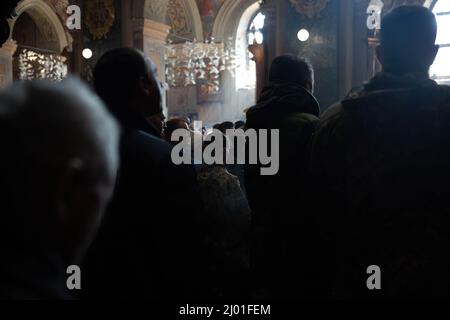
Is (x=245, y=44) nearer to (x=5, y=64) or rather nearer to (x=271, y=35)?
(x=5, y=64)

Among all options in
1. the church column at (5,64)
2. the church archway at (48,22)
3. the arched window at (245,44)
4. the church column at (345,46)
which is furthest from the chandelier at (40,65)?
the church column at (345,46)

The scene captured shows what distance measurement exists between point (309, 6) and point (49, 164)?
31.2 feet

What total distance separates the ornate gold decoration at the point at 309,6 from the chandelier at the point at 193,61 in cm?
904

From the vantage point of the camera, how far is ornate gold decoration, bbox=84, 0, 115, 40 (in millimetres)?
12422

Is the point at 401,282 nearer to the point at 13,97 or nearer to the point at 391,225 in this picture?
the point at 391,225

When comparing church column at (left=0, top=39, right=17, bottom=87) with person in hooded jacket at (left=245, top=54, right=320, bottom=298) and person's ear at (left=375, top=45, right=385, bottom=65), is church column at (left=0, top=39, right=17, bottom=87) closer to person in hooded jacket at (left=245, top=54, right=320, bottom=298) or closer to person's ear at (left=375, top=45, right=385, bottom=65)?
person in hooded jacket at (left=245, top=54, right=320, bottom=298)

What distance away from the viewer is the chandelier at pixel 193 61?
18812 mm

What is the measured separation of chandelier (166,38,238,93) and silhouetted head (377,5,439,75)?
1666cm

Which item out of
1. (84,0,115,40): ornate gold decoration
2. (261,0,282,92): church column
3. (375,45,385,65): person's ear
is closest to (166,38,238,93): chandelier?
(84,0,115,40): ornate gold decoration

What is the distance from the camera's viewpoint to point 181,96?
2195 centimetres

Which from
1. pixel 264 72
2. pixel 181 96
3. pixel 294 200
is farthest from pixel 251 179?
pixel 181 96

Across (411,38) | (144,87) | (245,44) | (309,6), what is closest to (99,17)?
(309,6)
